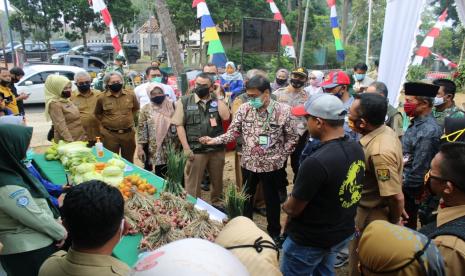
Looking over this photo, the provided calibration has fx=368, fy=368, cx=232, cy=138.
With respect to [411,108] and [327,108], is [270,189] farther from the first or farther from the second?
[327,108]

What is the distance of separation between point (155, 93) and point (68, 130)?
1.27 m

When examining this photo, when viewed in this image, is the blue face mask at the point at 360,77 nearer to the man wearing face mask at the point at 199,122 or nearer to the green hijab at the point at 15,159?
the man wearing face mask at the point at 199,122

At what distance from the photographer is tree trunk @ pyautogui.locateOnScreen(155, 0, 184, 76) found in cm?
1166

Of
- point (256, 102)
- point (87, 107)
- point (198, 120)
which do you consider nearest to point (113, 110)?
point (87, 107)

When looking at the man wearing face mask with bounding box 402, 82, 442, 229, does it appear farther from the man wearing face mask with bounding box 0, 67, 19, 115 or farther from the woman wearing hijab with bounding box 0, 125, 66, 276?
the man wearing face mask with bounding box 0, 67, 19, 115

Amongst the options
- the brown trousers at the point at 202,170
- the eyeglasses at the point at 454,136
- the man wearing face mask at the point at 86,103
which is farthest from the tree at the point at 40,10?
the eyeglasses at the point at 454,136

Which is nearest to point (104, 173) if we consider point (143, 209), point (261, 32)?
point (143, 209)

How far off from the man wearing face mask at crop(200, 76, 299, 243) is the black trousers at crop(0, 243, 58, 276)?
1.91 m

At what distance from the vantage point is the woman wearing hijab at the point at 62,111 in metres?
4.76

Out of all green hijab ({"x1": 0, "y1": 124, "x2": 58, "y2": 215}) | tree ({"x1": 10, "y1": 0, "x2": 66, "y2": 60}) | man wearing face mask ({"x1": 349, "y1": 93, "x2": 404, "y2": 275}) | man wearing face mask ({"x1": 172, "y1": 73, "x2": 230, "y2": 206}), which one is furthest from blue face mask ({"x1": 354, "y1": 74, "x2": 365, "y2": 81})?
tree ({"x1": 10, "y1": 0, "x2": 66, "y2": 60})

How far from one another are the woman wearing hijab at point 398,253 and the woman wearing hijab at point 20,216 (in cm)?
189

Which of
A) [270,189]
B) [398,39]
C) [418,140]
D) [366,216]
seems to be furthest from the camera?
[398,39]

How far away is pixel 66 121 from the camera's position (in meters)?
4.91

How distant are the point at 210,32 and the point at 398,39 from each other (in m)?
4.04
